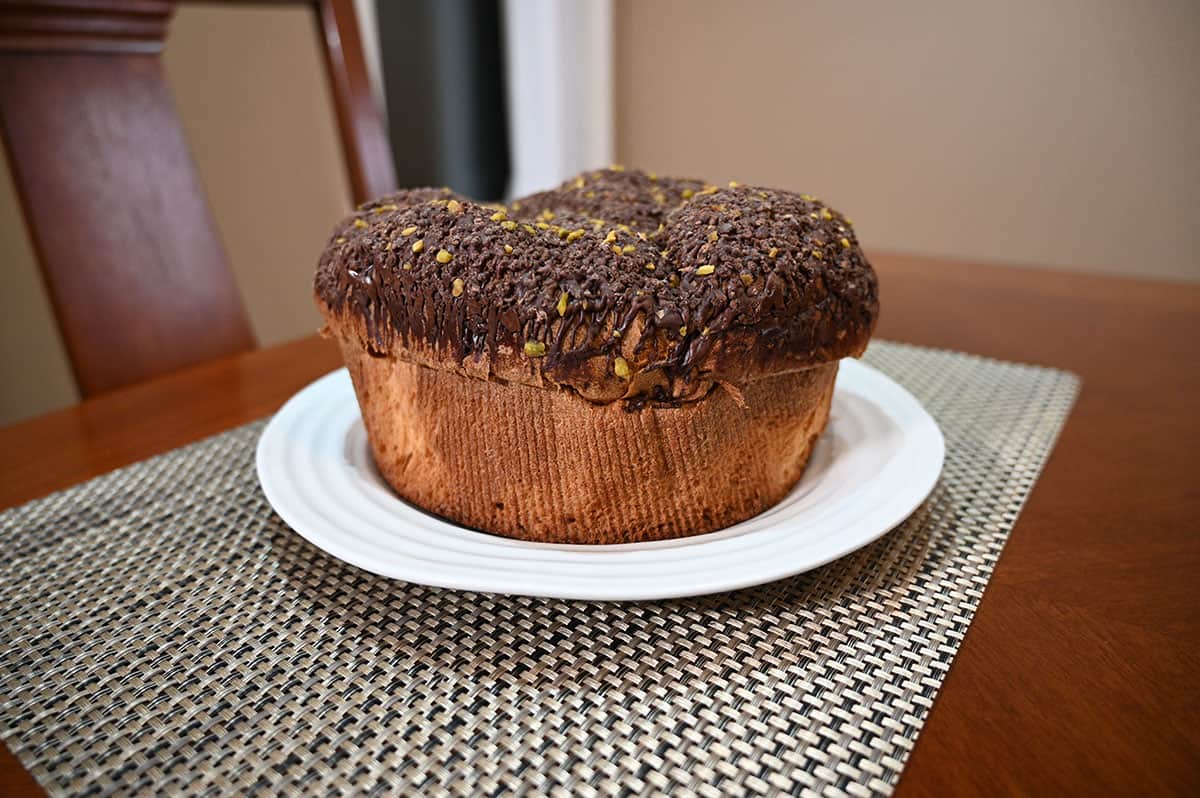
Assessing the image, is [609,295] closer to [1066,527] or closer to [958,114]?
[1066,527]

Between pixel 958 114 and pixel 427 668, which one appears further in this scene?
pixel 958 114

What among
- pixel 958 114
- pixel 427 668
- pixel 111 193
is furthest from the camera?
pixel 958 114

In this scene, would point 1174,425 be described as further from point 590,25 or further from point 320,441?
point 590,25

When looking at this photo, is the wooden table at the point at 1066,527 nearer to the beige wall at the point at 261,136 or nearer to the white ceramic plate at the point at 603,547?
the white ceramic plate at the point at 603,547

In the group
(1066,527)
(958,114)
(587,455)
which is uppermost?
(587,455)

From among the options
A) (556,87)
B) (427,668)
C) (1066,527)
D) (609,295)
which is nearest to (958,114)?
(556,87)

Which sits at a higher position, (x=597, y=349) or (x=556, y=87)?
(x=597, y=349)

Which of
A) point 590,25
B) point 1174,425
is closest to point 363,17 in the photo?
point 590,25
